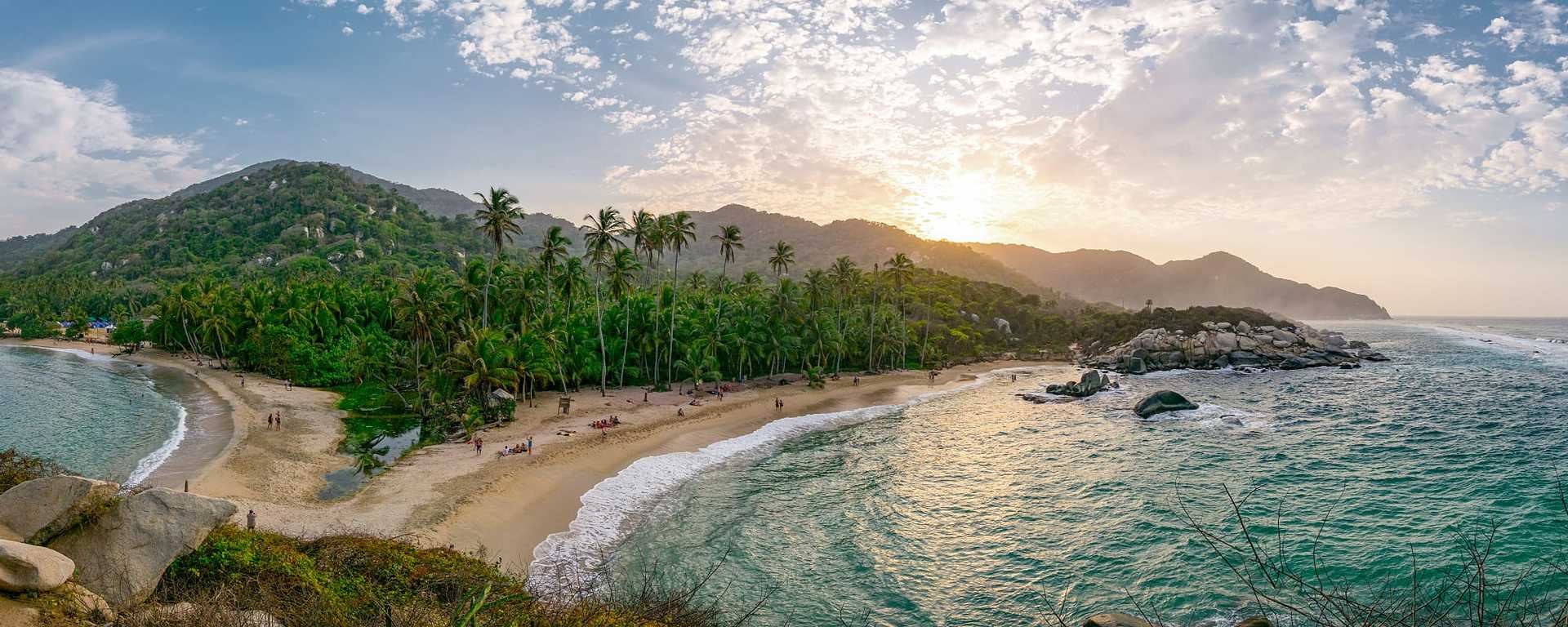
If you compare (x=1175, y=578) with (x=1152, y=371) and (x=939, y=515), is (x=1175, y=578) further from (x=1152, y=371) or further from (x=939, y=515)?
(x=1152, y=371)

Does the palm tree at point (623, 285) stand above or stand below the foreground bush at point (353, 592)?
above

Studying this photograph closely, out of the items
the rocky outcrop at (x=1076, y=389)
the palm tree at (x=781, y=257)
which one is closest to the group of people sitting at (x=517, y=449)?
the palm tree at (x=781, y=257)

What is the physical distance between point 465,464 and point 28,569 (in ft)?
83.3

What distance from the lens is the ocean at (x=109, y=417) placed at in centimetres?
3562

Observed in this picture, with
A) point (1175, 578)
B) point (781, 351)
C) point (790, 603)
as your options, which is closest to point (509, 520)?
point (790, 603)

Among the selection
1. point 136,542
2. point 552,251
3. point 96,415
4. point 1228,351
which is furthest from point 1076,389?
point 96,415

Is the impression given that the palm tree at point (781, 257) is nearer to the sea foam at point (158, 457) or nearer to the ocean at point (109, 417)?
the ocean at point (109, 417)

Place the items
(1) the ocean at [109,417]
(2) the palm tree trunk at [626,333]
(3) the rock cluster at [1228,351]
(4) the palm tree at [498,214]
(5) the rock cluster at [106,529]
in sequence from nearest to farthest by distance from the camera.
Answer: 1. (5) the rock cluster at [106,529]
2. (1) the ocean at [109,417]
3. (4) the palm tree at [498,214]
4. (2) the palm tree trunk at [626,333]
5. (3) the rock cluster at [1228,351]

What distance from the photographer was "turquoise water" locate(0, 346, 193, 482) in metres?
36.4

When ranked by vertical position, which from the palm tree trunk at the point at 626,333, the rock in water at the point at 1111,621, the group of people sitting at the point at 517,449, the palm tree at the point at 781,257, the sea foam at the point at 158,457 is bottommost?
the sea foam at the point at 158,457

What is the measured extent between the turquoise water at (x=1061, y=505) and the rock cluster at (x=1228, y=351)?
2747cm

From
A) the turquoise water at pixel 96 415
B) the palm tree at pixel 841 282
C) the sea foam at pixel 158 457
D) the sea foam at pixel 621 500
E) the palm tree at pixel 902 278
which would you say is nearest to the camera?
the sea foam at pixel 621 500

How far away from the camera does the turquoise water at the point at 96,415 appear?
36406mm

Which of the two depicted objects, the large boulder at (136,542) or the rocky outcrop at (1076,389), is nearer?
the large boulder at (136,542)
